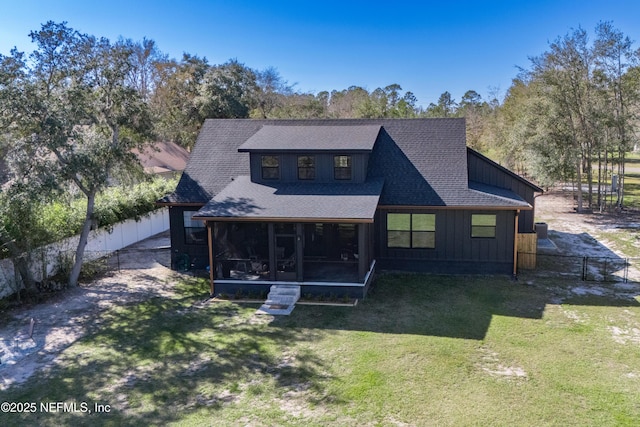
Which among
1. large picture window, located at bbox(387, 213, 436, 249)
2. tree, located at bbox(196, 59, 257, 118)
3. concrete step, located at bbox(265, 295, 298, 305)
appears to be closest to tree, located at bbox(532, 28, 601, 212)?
large picture window, located at bbox(387, 213, 436, 249)

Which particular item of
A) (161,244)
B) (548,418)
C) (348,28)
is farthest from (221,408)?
(348,28)

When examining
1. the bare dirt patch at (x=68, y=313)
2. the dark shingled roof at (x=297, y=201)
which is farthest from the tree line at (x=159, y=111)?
the dark shingled roof at (x=297, y=201)

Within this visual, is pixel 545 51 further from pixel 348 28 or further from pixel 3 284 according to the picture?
pixel 3 284

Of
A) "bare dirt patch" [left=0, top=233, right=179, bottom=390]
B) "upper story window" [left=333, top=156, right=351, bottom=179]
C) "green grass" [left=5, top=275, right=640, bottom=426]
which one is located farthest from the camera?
"upper story window" [left=333, top=156, right=351, bottom=179]

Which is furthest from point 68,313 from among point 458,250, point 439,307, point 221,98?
point 221,98

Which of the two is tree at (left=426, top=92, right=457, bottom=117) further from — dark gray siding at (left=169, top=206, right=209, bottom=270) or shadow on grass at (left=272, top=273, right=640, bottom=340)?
dark gray siding at (left=169, top=206, right=209, bottom=270)

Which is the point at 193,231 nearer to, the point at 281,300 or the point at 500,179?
the point at 281,300

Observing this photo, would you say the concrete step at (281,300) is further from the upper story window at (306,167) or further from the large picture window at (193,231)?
the upper story window at (306,167)
